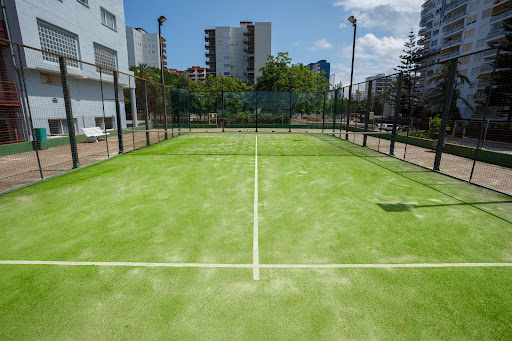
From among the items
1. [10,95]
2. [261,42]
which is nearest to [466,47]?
[261,42]

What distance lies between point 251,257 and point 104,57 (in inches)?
1057

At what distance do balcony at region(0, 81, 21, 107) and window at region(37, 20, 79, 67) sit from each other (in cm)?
289

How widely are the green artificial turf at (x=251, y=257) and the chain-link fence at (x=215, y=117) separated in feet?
9.82

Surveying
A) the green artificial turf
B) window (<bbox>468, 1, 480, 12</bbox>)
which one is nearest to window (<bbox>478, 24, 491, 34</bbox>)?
window (<bbox>468, 1, 480, 12</bbox>)

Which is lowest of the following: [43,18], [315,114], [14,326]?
[14,326]

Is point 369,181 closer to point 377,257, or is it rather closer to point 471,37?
point 377,257

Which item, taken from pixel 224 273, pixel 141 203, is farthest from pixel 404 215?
pixel 141 203

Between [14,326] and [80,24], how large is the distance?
970 inches

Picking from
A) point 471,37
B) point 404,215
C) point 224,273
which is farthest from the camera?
point 471,37

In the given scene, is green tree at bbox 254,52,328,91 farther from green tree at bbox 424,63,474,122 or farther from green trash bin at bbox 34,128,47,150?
green trash bin at bbox 34,128,47,150

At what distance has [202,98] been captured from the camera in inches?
1145

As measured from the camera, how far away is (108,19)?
25406 millimetres

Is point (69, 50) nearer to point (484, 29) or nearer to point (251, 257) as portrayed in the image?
point (251, 257)

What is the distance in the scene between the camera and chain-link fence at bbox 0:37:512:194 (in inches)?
415
